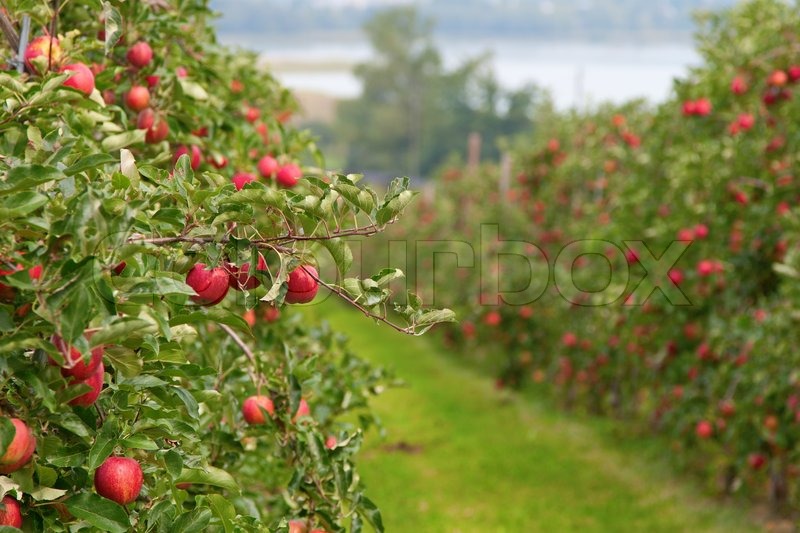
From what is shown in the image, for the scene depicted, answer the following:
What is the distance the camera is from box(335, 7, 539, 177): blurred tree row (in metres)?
41.9

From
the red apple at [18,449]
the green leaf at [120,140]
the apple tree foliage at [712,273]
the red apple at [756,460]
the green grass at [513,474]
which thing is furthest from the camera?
the green grass at [513,474]

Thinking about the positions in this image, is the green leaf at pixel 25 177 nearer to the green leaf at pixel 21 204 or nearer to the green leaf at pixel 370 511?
the green leaf at pixel 21 204

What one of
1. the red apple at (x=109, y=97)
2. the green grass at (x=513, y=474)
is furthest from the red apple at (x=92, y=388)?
the green grass at (x=513, y=474)

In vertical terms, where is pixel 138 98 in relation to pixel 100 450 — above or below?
above

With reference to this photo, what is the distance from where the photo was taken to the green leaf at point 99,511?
4.29 ft

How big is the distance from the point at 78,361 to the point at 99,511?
28 cm

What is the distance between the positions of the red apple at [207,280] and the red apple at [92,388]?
0.79 ft

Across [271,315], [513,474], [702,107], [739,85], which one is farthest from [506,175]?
[271,315]

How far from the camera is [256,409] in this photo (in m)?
2.21

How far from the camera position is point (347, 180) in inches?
57.0

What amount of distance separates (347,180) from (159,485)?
0.63 metres

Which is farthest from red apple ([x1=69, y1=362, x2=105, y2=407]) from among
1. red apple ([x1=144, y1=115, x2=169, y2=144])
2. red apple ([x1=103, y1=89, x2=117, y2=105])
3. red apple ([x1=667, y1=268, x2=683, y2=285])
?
red apple ([x1=667, y1=268, x2=683, y2=285])

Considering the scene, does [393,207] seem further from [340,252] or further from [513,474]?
[513,474]

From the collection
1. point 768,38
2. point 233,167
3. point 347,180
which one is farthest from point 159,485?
point 768,38
